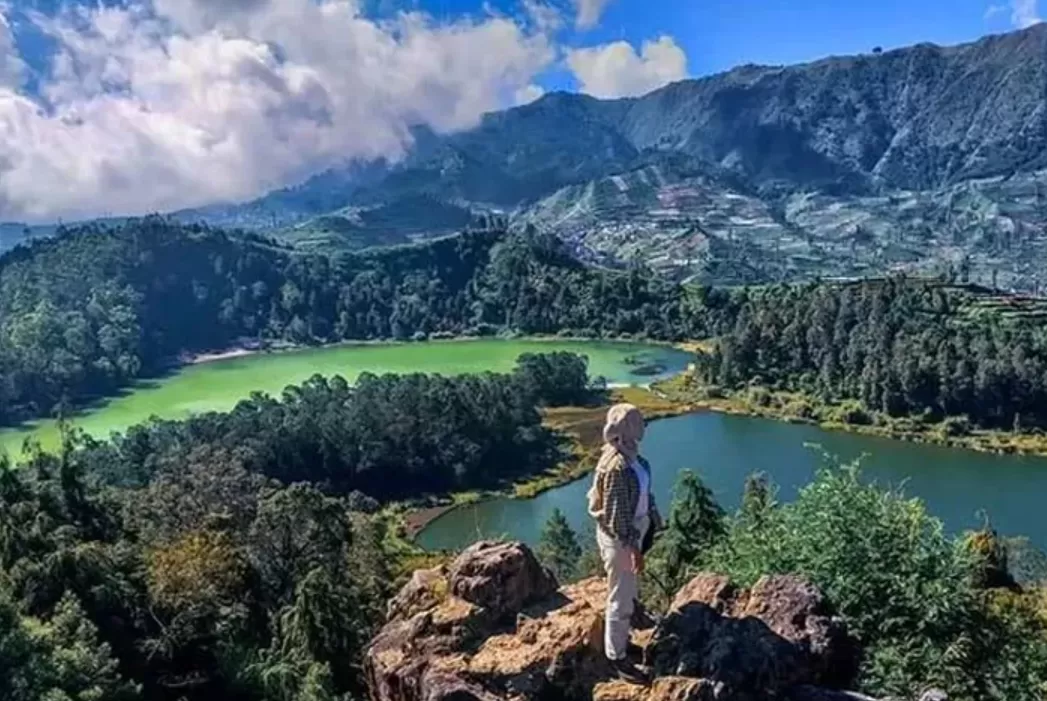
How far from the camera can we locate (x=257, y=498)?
3447cm

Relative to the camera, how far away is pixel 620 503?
7.48 metres

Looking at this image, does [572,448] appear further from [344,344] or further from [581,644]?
[344,344]

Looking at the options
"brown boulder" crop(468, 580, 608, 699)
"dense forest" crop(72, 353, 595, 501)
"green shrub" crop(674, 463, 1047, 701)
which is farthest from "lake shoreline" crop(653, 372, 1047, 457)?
"brown boulder" crop(468, 580, 608, 699)

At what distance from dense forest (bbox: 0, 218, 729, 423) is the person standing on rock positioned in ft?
325

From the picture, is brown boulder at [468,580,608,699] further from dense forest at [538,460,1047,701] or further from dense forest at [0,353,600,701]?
dense forest at [0,353,600,701]

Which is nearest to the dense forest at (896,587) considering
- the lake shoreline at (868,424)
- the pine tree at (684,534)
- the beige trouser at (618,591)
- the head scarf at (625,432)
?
the beige trouser at (618,591)

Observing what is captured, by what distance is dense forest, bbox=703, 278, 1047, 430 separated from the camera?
69.9m

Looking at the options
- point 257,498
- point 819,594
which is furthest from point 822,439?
point 819,594

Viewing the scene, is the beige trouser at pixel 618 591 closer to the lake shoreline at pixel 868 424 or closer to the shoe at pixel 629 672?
the shoe at pixel 629 672

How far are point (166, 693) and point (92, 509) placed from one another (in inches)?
348

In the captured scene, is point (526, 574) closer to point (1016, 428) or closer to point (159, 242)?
point (1016, 428)

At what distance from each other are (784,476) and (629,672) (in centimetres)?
5027

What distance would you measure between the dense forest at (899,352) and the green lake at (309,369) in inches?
414

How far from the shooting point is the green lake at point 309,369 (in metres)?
85.4
